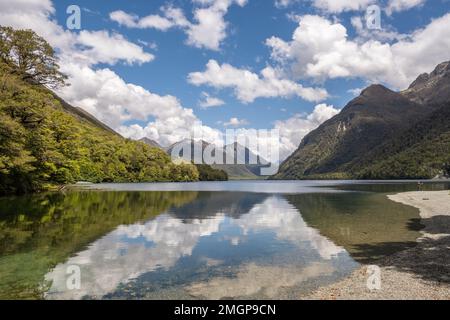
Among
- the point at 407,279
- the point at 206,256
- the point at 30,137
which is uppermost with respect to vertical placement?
the point at 30,137

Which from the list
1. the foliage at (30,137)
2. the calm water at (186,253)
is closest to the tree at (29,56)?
the foliage at (30,137)

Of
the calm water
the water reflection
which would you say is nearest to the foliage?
the calm water

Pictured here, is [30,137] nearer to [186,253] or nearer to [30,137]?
[30,137]

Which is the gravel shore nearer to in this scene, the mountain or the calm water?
the calm water

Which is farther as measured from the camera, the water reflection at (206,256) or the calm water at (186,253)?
the water reflection at (206,256)

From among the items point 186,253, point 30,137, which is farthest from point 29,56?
point 186,253

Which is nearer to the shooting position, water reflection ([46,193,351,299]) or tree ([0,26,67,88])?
water reflection ([46,193,351,299])

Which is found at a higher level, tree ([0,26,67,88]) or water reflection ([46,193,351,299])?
tree ([0,26,67,88])

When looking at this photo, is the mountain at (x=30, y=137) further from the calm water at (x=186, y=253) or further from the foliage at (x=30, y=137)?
the calm water at (x=186, y=253)

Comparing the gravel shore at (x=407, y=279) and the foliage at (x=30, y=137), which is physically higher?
the foliage at (x=30, y=137)

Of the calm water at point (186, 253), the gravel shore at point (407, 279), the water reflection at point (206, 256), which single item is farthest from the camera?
the water reflection at point (206, 256)

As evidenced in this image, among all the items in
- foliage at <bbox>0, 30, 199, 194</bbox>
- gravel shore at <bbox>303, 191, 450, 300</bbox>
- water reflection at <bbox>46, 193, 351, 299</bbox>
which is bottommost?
water reflection at <bbox>46, 193, 351, 299</bbox>

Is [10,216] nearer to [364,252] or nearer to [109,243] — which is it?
[109,243]

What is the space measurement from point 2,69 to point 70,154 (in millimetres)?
30026
